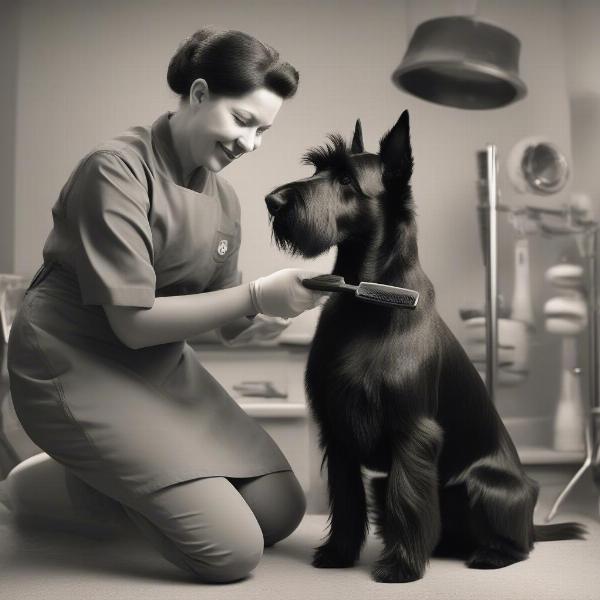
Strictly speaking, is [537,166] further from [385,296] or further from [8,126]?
[8,126]

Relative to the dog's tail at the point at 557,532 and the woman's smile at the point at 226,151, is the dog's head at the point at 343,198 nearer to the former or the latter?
the woman's smile at the point at 226,151

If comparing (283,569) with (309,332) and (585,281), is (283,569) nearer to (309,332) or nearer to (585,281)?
(309,332)

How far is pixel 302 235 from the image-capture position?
58.2 inches

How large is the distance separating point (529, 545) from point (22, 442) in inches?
67.5

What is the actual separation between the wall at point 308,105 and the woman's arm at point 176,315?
1063 mm

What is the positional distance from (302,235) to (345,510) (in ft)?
1.96

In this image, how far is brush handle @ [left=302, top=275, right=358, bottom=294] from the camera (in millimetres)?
1478

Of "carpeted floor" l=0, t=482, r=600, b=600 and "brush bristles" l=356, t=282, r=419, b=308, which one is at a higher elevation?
"brush bristles" l=356, t=282, r=419, b=308

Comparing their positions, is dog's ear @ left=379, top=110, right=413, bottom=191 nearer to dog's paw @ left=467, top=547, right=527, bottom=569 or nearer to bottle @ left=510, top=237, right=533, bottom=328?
dog's paw @ left=467, top=547, right=527, bottom=569

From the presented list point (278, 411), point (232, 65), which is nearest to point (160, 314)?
point (232, 65)

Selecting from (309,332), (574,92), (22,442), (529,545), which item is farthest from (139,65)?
(529,545)

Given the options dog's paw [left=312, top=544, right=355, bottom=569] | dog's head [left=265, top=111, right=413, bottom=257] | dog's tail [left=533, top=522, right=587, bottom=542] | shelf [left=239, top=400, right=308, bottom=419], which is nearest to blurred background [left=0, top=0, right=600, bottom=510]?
shelf [left=239, top=400, right=308, bottom=419]

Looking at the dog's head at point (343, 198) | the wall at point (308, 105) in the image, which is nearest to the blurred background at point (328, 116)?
the wall at point (308, 105)

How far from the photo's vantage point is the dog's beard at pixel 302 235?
1472 mm
